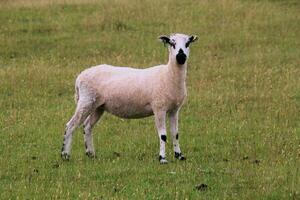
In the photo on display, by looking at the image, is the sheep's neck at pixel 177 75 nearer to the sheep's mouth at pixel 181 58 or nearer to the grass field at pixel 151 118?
the sheep's mouth at pixel 181 58

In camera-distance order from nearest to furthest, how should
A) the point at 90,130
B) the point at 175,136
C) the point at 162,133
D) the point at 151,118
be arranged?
the point at 162,133 < the point at 175,136 < the point at 90,130 < the point at 151,118

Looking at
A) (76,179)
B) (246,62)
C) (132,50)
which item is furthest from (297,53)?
(76,179)

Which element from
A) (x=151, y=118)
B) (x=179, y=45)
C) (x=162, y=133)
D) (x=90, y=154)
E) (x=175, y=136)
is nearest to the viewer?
(x=179, y=45)

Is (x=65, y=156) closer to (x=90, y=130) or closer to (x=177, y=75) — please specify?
(x=90, y=130)

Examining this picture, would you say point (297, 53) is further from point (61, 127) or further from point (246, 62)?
point (61, 127)

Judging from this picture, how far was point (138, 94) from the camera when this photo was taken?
12.3m

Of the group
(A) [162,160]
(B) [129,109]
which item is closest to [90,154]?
(B) [129,109]

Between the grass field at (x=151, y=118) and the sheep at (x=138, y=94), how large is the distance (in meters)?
0.49

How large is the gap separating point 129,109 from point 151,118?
3.67 metres

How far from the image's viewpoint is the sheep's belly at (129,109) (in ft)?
40.3

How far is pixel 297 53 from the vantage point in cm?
2406

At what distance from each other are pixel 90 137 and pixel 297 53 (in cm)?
1289

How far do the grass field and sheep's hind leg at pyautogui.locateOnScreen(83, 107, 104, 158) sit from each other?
20 centimetres

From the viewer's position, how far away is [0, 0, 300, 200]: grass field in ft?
34.5
